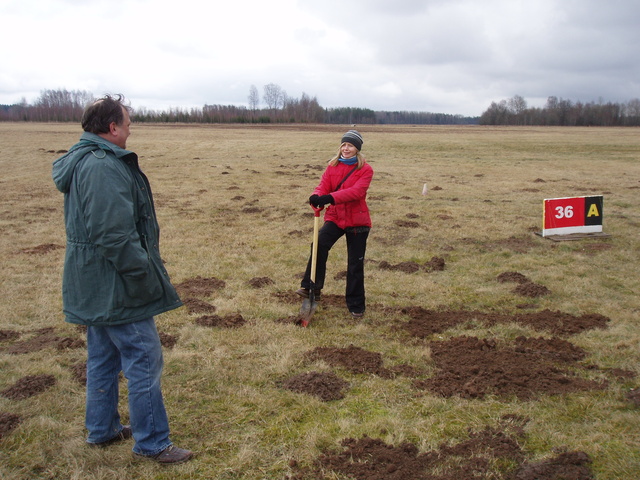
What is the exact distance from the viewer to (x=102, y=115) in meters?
3.18

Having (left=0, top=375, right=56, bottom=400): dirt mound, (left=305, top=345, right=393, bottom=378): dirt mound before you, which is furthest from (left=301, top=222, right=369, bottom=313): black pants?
(left=0, top=375, right=56, bottom=400): dirt mound

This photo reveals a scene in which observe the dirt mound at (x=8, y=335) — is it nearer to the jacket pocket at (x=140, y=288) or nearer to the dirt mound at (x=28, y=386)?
the dirt mound at (x=28, y=386)

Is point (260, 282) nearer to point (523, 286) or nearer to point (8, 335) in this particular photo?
point (8, 335)

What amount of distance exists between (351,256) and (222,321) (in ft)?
5.81

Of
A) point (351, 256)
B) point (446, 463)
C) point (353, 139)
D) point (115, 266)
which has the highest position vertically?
point (353, 139)

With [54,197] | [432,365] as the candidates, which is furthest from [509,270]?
[54,197]

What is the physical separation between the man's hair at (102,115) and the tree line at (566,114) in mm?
125160

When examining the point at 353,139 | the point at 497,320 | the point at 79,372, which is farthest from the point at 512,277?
the point at 79,372

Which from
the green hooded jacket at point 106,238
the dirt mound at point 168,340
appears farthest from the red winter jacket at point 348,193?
the green hooded jacket at point 106,238

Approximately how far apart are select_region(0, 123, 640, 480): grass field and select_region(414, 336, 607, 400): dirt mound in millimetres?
29

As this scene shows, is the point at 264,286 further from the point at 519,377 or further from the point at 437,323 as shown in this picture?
Result: the point at 519,377

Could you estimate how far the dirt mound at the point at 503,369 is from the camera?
460 centimetres

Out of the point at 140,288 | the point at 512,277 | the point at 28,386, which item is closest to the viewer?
the point at 140,288

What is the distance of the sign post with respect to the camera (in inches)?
406
